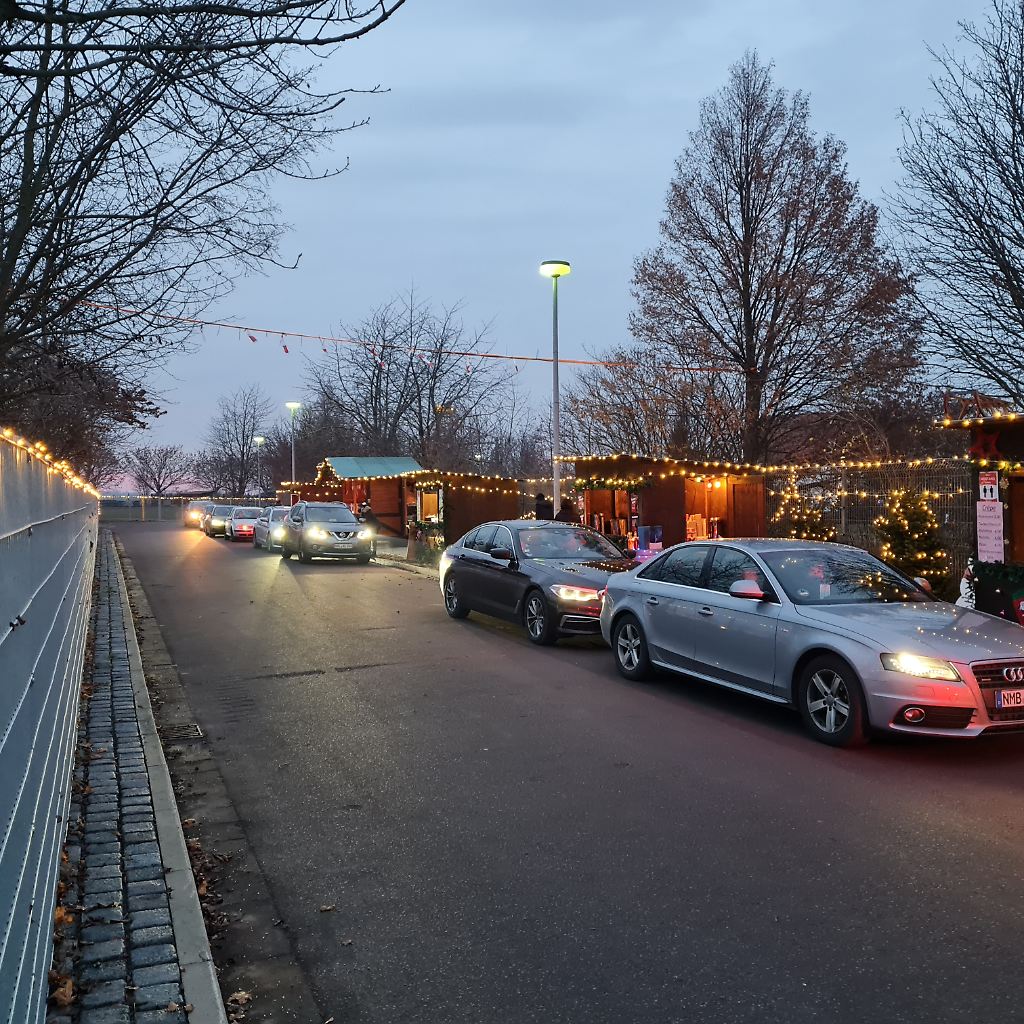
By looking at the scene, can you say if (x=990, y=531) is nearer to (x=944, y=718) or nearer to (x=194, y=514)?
(x=944, y=718)

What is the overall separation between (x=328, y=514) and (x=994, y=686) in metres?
22.2

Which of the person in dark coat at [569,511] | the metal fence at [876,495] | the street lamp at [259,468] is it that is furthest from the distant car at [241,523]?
the street lamp at [259,468]

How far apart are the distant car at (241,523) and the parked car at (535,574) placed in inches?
1108

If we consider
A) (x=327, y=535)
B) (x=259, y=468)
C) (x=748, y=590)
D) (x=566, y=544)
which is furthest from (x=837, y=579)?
(x=259, y=468)

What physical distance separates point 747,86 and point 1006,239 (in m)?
12.6

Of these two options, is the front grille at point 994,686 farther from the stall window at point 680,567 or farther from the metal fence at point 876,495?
the metal fence at point 876,495

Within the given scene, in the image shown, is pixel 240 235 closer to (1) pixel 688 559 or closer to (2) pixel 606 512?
(1) pixel 688 559

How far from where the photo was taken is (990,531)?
13.2 meters

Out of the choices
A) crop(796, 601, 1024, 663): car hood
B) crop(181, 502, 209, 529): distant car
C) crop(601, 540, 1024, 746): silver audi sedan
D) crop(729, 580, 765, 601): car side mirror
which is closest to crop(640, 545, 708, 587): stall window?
crop(601, 540, 1024, 746): silver audi sedan

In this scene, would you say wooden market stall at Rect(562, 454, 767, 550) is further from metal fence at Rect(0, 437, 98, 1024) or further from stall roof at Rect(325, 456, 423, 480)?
metal fence at Rect(0, 437, 98, 1024)

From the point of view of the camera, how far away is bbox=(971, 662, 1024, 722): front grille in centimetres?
649

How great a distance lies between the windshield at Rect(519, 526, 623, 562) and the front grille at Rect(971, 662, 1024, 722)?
20.6ft

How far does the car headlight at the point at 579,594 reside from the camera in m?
11.4

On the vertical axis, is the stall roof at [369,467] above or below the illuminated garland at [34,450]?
above
